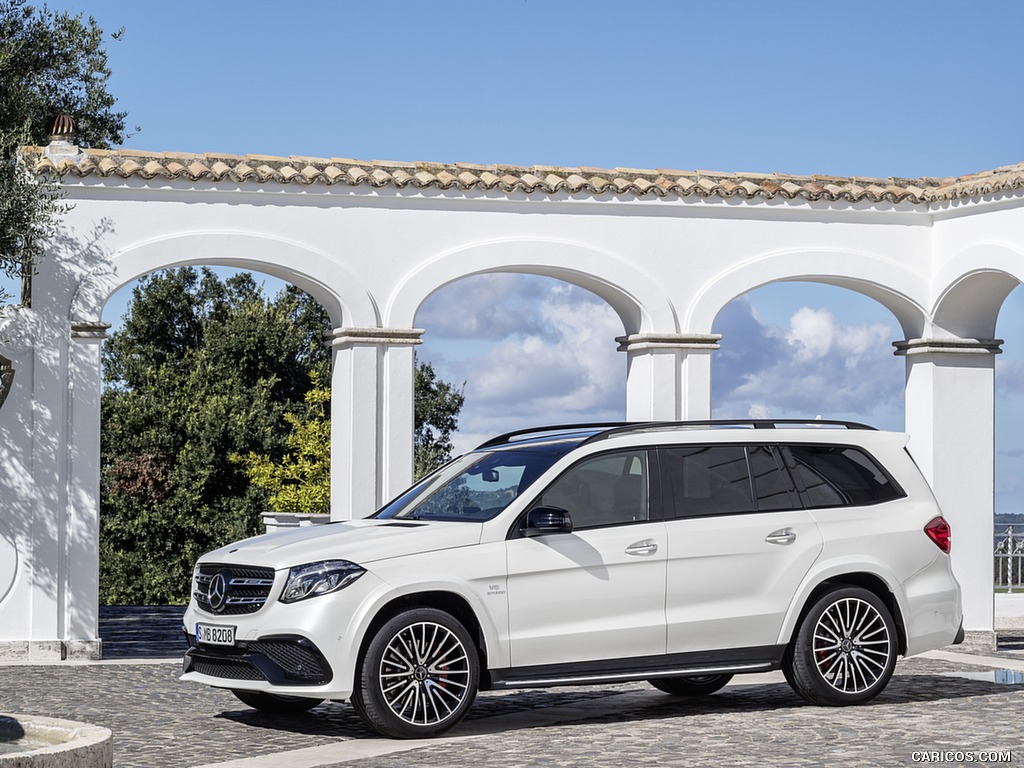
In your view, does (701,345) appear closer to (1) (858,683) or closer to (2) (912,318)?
(2) (912,318)

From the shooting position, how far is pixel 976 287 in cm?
1521

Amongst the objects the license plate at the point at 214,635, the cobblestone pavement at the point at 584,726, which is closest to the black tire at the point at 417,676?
the cobblestone pavement at the point at 584,726

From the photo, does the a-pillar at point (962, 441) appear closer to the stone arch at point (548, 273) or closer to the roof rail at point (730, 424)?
the stone arch at point (548, 273)

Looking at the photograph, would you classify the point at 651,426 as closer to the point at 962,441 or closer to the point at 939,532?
the point at 939,532

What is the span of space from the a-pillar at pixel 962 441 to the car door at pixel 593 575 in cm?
707

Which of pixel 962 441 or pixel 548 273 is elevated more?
pixel 548 273

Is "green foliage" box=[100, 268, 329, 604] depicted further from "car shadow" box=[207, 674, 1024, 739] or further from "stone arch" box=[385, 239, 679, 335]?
"car shadow" box=[207, 674, 1024, 739]

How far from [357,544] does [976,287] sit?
8.82 m

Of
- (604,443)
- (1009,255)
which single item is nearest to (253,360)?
(1009,255)

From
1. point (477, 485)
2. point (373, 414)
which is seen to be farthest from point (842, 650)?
point (373, 414)

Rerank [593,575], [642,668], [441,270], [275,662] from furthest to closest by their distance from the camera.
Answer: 1. [441,270]
2. [642,668]
3. [593,575]
4. [275,662]

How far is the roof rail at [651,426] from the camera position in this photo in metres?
9.72

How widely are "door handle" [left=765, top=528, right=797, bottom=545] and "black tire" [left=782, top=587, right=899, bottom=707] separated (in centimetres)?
45

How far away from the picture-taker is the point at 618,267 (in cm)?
1492
